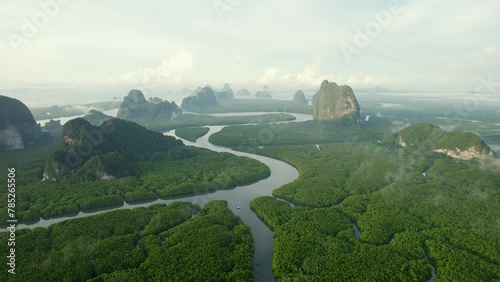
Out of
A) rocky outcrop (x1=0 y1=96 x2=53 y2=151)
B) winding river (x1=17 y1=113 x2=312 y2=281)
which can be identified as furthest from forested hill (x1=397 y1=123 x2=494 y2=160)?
rocky outcrop (x1=0 y1=96 x2=53 y2=151)

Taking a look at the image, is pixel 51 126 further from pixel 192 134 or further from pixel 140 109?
pixel 192 134

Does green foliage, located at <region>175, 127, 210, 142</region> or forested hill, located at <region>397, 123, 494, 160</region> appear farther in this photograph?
green foliage, located at <region>175, 127, 210, 142</region>

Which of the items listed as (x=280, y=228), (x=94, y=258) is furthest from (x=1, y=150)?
(x=280, y=228)

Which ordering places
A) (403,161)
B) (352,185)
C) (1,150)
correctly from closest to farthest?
1. (352,185)
2. (403,161)
3. (1,150)

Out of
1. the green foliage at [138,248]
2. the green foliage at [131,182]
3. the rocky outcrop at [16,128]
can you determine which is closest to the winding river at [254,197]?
the green foliage at [131,182]

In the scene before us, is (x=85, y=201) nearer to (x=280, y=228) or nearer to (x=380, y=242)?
(x=280, y=228)

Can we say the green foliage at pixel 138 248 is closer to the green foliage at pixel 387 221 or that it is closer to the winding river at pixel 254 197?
the winding river at pixel 254 197

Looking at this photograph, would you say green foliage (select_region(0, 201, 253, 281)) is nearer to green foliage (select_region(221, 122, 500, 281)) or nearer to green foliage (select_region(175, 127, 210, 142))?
green foliage (select_region(221, 122, 500, 281))

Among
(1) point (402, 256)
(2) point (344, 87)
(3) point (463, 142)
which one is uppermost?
(2) point (344, 87)
